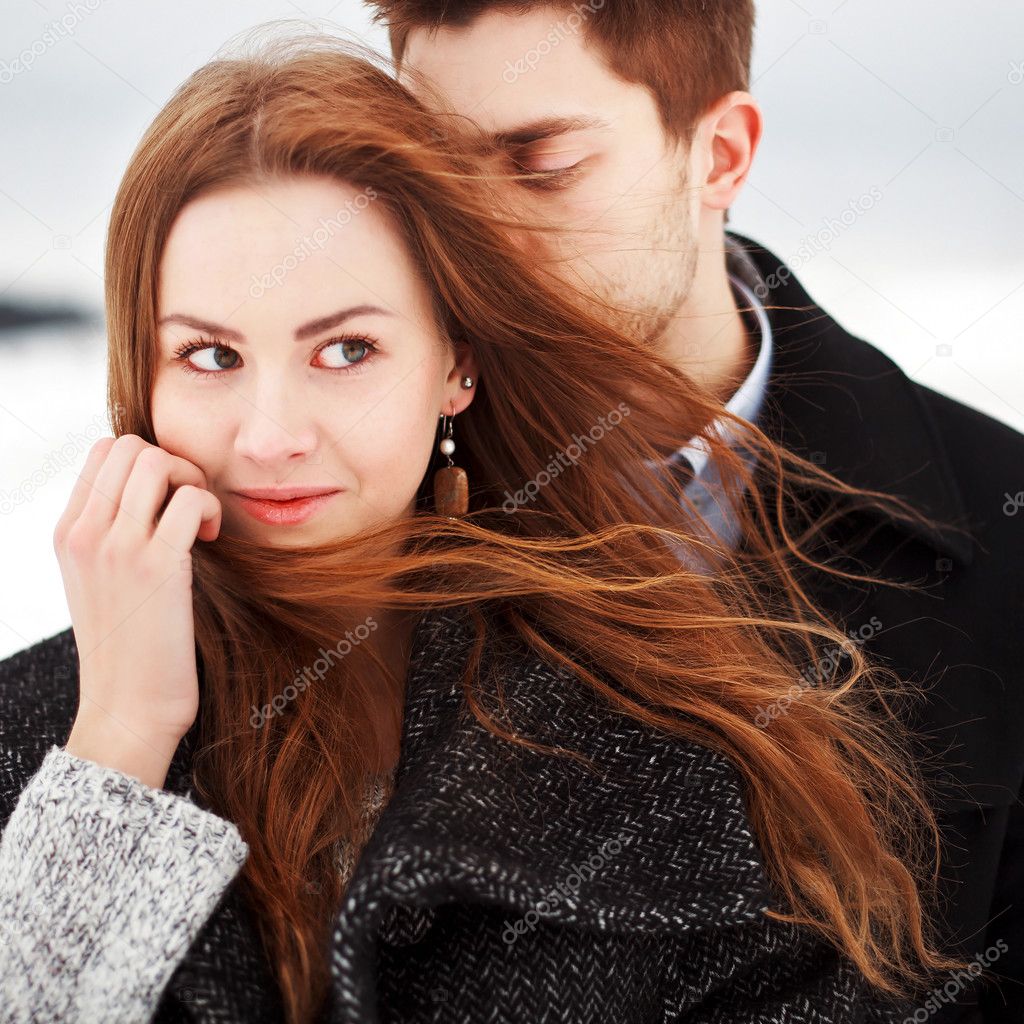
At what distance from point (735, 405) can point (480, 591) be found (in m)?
0.77

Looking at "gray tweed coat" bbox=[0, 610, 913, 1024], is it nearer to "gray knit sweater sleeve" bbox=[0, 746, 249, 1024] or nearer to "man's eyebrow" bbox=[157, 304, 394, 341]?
"gray knit sweater sleeve" bbox=[0, 746, 249, 1024]

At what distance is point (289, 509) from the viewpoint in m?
1.60

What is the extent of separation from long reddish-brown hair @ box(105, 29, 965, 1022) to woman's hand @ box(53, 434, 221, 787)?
0.11 metres

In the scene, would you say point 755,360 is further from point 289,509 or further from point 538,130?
point 289,509

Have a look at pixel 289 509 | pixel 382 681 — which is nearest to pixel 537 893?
pixel 382 681

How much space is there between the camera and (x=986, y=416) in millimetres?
2361

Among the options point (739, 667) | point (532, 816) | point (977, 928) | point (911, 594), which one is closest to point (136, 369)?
point (532, 816)

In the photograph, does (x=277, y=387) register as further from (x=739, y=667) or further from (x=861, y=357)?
(x=861, y=357)

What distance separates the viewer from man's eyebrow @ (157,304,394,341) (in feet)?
4.95

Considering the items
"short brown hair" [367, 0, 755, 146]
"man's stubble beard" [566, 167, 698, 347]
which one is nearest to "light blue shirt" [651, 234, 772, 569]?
"man's stubble beard" [566, 167, 698, 347]

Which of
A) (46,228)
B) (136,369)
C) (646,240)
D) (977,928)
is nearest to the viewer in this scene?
(136,369)

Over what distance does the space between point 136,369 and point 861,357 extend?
1.40m

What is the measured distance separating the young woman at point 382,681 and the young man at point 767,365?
0.57ft

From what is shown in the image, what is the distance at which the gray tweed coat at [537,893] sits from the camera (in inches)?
53.7
